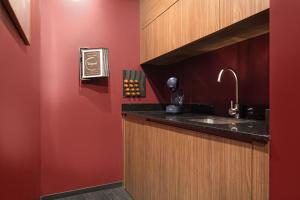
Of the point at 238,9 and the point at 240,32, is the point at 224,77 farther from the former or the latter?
the point at 238,9

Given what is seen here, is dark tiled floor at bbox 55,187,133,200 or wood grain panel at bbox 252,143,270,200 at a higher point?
wood grain panel at bbox 252,143,270,200

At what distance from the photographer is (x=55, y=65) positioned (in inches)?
89.7

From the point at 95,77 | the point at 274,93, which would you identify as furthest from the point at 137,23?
the point at 274,93

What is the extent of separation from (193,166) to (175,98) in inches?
52.5

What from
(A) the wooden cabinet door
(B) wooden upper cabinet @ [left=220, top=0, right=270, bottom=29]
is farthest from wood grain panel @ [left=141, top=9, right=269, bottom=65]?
(A) the wooden cabinet door

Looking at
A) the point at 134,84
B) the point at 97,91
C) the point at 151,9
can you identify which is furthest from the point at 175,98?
the point at 151,9

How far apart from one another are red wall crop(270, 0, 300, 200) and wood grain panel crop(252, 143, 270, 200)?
4 centimetres

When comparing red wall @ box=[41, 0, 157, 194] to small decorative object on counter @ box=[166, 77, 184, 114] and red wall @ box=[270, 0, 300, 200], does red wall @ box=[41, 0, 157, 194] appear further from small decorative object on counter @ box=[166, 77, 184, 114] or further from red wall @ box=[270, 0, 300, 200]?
red wall @ box=[270, 0, 300, 200]

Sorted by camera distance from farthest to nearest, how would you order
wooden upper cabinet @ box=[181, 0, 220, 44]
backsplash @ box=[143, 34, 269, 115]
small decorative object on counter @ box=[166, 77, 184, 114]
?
small decorative object on counter @ box=[166, 77, 184, 114], backsplash @ box=[143, 34, 269, 115], wooden upper cabinet @ box=[181, 0, 220, 44]

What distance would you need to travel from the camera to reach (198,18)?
153cm

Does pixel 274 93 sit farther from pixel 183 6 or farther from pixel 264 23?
pixel 183 6

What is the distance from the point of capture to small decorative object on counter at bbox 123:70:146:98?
8.48ft

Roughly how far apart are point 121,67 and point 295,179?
7.18 feet

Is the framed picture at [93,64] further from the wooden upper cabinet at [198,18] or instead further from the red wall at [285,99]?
the red wall at [285,99]
